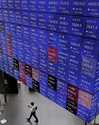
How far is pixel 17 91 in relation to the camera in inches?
430

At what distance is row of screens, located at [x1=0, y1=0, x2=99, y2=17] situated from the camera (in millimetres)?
4789

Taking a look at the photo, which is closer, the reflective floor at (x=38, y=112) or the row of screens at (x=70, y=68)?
the row of screens at (x=70, y=68)

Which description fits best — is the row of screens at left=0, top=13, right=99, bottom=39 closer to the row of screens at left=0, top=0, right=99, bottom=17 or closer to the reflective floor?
the row of screens at left=0, top=0, right=99, bottom=17

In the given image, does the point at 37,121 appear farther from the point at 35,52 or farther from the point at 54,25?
the point at 54,25

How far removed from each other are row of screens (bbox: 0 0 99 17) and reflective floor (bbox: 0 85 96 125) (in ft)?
14.2

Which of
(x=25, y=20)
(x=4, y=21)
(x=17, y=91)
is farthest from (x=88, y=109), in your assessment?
(x=17, y=91)

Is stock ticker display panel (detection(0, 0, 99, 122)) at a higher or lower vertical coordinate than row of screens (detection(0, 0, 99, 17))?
lower

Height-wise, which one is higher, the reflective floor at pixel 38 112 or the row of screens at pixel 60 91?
the row of screens at pixel 60 91

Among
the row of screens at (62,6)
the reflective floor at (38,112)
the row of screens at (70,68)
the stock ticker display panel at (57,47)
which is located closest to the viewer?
the row of screens at (62,6)

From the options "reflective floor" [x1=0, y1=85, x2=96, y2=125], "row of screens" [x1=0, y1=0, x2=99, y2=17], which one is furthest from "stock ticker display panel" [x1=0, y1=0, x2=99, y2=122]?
"reflective floor" [x1=0, y1=85, x2=96, y2=125]

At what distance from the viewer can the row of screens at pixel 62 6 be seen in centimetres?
479

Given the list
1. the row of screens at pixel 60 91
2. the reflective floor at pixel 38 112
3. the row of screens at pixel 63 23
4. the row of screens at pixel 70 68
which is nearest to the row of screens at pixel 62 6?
the row of screens at pixel 63 23

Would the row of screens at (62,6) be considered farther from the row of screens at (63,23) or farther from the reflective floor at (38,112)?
the reflective floor at (38,112)

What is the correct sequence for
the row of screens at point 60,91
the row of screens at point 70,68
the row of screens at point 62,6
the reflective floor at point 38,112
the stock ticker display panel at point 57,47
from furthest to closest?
the reflective floor at point 38,112, the row of screens at point 60,91, the row of screens at point 70,68, the stock ticker display panel at point 57,47, the row of screens at point 62,6
